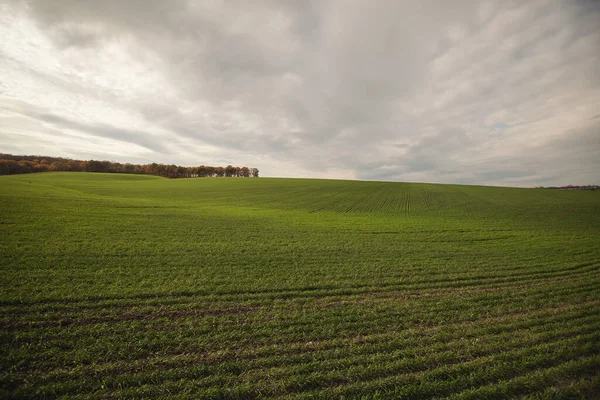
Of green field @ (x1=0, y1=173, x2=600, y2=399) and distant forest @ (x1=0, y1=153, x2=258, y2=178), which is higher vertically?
distant forest @ (x1=0, y1=153, x2=258, y2=178)

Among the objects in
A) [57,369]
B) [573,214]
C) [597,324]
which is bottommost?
[57,369]

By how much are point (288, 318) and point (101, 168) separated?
517 ft

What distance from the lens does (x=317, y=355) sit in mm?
6375

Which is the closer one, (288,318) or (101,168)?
(288,318)

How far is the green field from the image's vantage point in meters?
5.52

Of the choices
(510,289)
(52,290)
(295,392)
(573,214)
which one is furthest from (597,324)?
(573,214)

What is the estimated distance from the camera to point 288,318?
27.0 feet

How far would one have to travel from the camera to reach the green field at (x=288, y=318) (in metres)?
5.52

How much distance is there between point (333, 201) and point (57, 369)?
139 feet

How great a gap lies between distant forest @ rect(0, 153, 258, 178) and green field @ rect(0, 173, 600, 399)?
128983 mm

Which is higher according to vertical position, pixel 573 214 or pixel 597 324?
pixel 573 214

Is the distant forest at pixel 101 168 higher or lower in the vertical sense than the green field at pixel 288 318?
higher

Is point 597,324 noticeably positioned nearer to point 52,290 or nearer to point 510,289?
point 510,289

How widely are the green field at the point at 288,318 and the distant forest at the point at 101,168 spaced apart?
5078 inches
